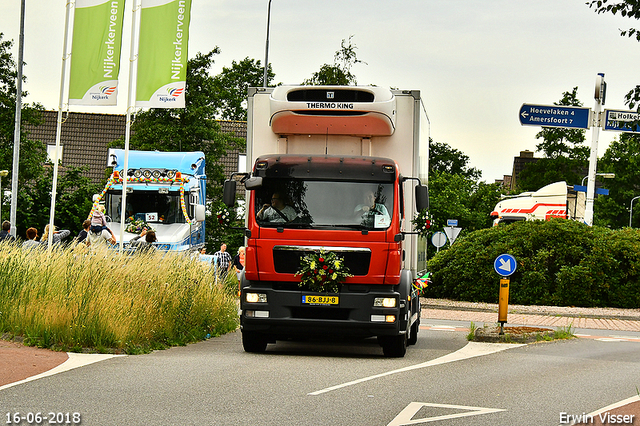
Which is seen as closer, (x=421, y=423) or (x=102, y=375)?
(x=421, y=423)

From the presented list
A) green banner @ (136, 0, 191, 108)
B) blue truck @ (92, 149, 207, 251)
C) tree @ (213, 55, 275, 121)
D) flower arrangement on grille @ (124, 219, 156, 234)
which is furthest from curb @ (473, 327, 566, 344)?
tree @ (213, 55, 275, 121)

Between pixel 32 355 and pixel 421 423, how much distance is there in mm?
5005

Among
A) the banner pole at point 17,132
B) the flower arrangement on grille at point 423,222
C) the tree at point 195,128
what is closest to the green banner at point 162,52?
the flower arrangement on grille at point 423,222

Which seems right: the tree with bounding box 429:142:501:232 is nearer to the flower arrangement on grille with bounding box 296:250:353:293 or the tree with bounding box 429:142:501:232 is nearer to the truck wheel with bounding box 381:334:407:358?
the truck wheel with bounding box 381:334:407:358

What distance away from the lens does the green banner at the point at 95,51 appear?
19.1m

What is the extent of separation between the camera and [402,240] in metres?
11.7

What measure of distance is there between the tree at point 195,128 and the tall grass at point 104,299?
22.2 metres

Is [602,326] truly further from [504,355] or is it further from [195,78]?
[195,78]

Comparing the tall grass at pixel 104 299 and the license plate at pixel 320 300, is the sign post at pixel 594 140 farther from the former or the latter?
the license plate at pixel 320 300

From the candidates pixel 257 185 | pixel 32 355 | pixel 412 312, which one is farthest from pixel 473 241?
pixel 32 355

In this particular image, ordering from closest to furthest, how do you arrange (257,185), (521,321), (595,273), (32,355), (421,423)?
1. (421,423)
2. (32,355)
3. (257,185)
4. (521,321)
5. (595,273)

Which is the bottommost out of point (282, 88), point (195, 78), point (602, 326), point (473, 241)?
point (602, 326)

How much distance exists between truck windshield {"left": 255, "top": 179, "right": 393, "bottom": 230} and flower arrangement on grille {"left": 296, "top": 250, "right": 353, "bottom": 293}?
44cm

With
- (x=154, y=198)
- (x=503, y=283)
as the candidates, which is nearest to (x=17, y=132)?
(x=154, y=198)
